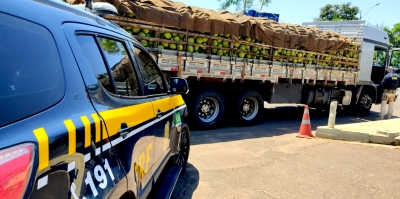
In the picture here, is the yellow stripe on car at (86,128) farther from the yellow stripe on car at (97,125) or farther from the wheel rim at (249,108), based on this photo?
the wheel rim at (249,108)

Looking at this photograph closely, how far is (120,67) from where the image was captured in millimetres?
2297

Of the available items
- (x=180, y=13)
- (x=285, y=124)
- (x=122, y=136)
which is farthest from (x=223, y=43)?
(x=122, y=136)

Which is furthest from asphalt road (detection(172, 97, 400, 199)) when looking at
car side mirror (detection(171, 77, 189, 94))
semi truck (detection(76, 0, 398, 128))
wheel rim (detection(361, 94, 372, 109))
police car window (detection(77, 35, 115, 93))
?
wheel rim (detection(361, 94, 372, 109))

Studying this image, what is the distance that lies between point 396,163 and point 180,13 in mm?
4997

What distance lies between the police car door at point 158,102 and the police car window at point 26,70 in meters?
1.21

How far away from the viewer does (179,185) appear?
4.02 meters

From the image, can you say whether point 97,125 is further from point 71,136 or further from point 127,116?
point 127,116

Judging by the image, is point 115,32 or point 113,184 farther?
point 115,32

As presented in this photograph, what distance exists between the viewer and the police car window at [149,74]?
110 inches

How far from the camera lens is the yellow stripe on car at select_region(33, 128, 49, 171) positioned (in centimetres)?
120

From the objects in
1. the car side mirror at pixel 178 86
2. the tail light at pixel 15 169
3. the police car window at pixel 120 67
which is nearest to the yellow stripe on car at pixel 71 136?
the tail light at pixel 15 169

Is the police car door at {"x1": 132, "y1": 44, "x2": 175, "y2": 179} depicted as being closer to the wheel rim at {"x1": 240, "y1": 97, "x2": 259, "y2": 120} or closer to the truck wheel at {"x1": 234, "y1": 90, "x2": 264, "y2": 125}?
the truck wheel at {"x1": 234, "y1": 90, "x2": 264, "y2": 125}

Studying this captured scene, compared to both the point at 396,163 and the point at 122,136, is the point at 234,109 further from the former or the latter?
the point at 122,136

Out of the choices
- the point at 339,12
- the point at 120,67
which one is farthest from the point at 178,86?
the point at 339,12
